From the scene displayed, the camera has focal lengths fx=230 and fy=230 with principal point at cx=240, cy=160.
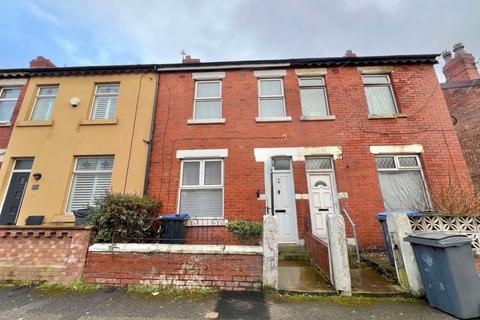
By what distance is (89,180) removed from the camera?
7.99m

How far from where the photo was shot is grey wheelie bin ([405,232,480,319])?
333 cm

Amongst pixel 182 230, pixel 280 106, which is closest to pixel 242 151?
pixel 280 106

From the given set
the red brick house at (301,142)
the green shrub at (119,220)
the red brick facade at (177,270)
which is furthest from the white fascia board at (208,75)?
the red brick facade at (177,270)

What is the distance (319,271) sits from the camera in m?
5.21

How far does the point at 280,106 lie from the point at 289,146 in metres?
1.75

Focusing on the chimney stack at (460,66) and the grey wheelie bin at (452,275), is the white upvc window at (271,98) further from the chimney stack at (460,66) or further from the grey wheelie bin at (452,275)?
the chimney stack at (460,66)

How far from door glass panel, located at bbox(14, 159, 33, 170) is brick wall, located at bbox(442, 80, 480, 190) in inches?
694

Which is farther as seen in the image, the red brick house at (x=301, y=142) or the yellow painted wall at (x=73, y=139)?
the yellow painted wall at (x=73, y=139)

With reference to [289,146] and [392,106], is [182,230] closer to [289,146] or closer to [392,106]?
[289,146]

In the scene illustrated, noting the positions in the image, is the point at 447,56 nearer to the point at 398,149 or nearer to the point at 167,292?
the point at 398,149

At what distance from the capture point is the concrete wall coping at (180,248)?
442 centimetres

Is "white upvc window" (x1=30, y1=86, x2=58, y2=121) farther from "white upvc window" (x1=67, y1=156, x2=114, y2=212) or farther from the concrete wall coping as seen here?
the concrete wall coping

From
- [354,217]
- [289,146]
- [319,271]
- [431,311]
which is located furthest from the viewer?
[289,146]

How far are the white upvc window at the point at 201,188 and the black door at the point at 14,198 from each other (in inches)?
217
